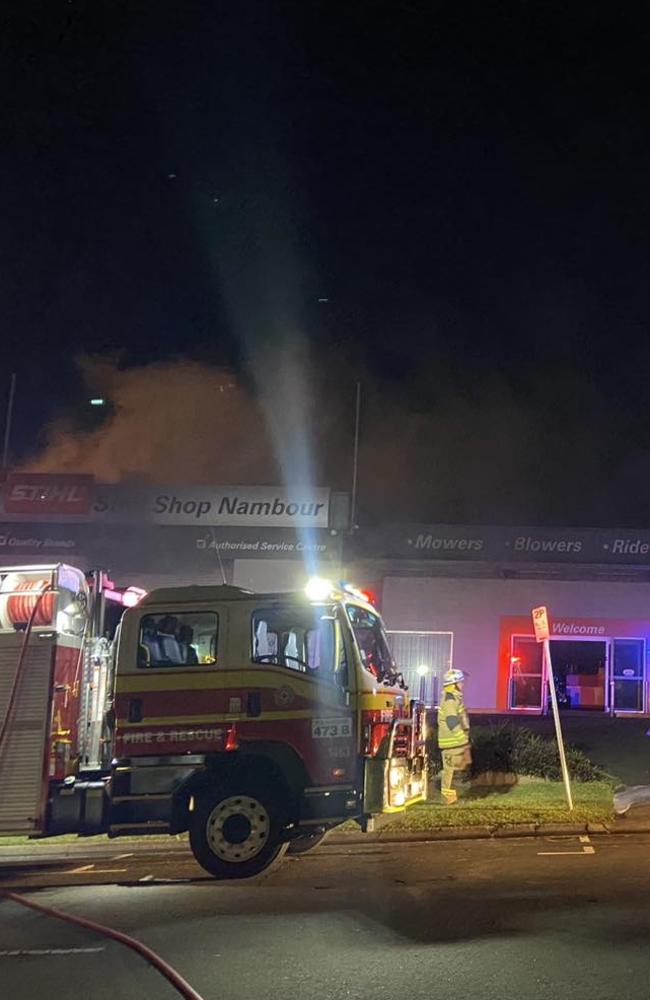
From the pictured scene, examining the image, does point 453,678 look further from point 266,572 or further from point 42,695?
point 266,572

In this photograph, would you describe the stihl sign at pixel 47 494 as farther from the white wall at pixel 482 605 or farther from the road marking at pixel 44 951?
the road marking at pixel 44 951

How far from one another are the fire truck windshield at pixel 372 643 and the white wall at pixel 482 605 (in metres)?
15.8

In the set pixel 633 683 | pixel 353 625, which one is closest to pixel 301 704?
pixel 353 625

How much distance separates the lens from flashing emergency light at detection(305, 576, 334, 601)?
27.2 ft

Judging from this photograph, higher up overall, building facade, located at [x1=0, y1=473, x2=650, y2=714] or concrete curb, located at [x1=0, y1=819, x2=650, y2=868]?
building facade, located at [x1=0, y1=473, x2=650, y2=714]

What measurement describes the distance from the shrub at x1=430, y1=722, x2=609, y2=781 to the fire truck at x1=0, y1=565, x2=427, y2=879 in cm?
559

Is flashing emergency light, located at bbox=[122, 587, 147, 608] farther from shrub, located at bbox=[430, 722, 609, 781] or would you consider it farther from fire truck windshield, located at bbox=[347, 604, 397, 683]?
shrub, located at bbox=[430, 722, 609, 781]

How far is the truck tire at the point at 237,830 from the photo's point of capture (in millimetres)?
8008

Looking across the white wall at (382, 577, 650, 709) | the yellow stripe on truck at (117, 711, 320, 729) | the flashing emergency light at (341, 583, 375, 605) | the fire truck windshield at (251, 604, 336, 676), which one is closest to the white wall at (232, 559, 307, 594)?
the white wall at (382, 577, 650, 709)

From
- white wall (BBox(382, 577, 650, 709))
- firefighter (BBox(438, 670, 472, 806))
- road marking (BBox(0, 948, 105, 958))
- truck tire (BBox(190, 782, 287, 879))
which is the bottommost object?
road marking (BBox(0, 948, 105, 958))

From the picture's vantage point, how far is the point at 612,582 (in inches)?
971

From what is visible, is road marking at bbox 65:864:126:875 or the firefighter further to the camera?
the firefighter

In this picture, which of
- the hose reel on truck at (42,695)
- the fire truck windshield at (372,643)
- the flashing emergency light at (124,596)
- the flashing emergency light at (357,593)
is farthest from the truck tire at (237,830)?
the flashing emergency light at (124,596)

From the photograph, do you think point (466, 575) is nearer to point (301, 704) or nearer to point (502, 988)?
point (301, 704)
